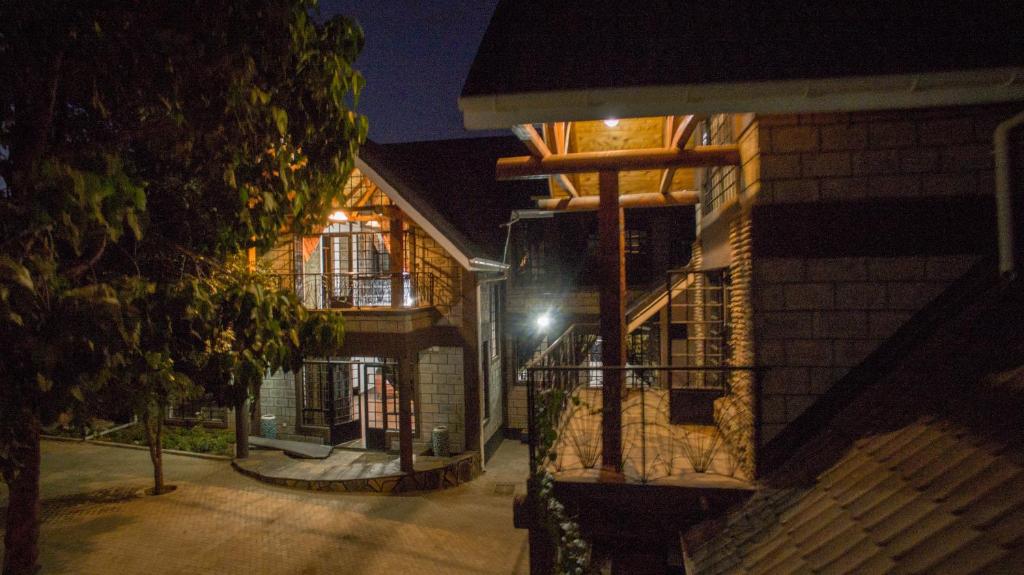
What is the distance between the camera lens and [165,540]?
24.7ft

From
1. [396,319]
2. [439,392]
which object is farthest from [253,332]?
[439,392]

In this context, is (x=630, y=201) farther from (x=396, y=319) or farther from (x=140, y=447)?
(x=140, y=447)

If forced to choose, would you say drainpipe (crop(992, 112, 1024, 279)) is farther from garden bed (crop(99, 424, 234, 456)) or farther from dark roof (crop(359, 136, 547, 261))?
garden bed (crop(99, 424, 234, 456))

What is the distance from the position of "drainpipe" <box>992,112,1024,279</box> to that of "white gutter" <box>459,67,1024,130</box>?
32 cm

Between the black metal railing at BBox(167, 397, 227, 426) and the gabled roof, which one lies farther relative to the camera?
the black metal railing at BBox(167, 397, 227, 426)

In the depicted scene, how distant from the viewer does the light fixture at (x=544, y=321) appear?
50.3ft

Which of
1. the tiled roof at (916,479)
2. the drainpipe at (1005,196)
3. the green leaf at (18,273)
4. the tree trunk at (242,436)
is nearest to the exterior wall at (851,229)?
the tiled roof at (916,479)

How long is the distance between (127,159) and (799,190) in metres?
5.89

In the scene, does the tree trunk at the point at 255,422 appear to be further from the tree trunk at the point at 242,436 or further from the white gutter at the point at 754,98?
the white gutter at the point at 754,98

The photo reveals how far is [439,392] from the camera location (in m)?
13.2

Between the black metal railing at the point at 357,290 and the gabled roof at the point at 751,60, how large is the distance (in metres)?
8.39

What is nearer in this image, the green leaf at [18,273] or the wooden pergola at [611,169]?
the green leaf at [18,273]

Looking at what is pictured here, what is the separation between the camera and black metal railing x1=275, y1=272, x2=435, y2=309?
12383 mm

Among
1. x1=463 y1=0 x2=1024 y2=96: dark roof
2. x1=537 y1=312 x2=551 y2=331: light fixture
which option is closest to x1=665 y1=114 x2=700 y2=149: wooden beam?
x1=463 y1=0 x2=1024 y2=96: dark roof
